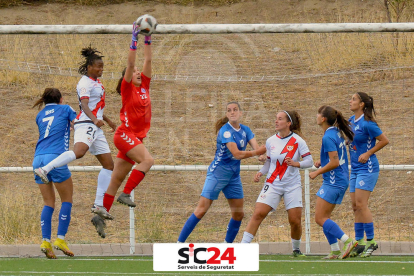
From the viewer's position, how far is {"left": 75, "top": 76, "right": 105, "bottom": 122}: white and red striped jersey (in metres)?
7.32

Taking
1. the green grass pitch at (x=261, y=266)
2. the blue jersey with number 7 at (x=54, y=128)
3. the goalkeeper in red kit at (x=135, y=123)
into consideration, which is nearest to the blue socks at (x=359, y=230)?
the green grass pitch at (x=261, y=266)

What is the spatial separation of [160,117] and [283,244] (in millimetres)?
5153

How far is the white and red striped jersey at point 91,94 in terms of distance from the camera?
7.32 m

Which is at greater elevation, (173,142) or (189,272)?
(173,142)

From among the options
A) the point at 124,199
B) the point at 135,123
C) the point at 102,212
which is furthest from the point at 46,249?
the point at 135,123

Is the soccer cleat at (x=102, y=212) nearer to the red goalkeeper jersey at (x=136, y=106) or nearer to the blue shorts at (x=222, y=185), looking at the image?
the red goalkeeper jersey at (x=136, y=106)

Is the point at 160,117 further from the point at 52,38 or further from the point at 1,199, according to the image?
the point at 1,199

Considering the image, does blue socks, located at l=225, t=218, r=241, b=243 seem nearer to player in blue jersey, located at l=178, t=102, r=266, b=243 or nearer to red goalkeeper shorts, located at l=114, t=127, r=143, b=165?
player in blue jersey, located at l=178, t=102, r=266, b=243

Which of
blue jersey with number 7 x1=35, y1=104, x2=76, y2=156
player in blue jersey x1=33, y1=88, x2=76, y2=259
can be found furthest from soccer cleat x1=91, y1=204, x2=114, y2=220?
blue jersey with number 7 x1=35, y1=104, x2=76, y2=156

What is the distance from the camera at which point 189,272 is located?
642 cm

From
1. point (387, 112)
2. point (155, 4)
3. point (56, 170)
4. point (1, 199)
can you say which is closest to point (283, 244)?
point (56, 170)

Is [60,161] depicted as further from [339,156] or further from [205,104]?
[205,104]

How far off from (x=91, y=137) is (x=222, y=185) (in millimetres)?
1688

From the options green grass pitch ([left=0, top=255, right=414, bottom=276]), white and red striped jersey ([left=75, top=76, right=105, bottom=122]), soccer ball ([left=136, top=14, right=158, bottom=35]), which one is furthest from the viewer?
white and red striped jersey ([left=75, top=76, right=105, bottom=122])
